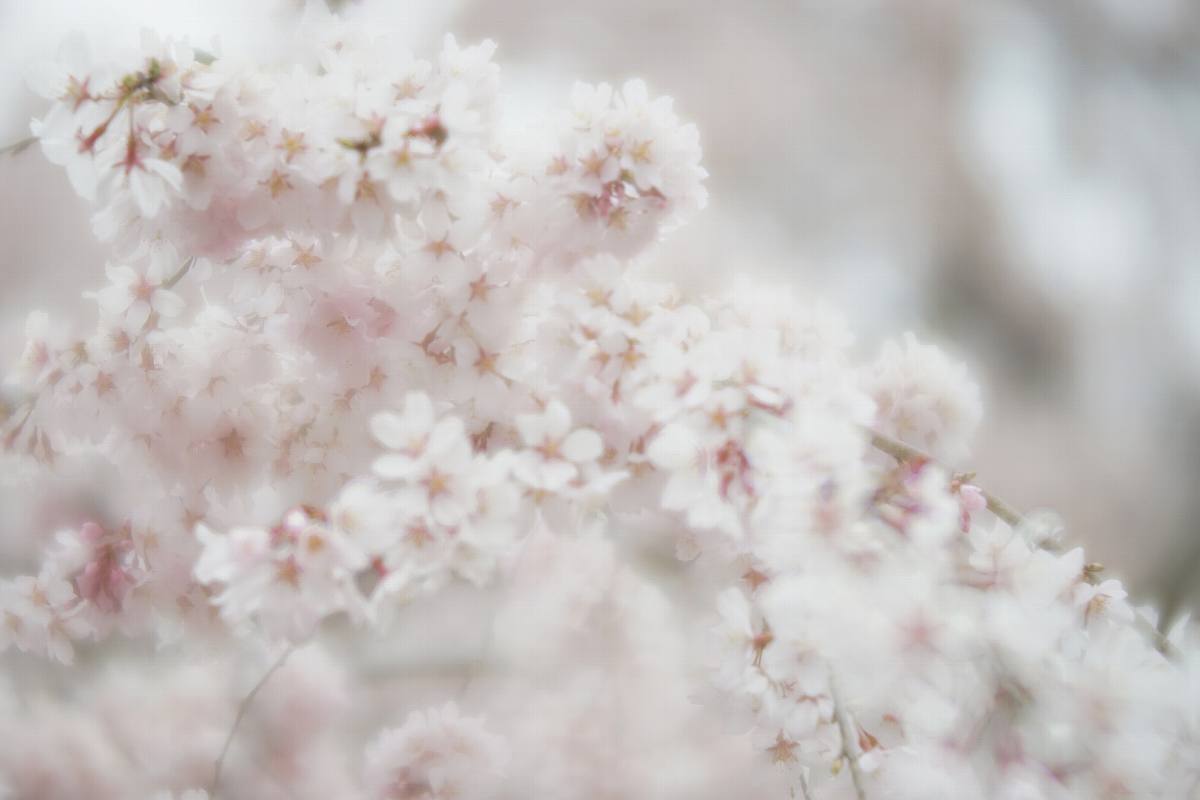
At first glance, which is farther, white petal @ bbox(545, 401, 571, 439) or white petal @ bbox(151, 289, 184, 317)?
white petal @ bbox(151, 289, 184, 317)

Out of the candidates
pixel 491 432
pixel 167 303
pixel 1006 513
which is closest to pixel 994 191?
pixel 1006 513

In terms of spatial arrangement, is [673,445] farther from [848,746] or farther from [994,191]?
[994,191]

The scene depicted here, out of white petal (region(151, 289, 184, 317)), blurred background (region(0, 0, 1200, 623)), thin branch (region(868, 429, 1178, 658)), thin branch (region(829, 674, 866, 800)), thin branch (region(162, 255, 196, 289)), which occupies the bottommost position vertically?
thin branch (region(829, 674, 866, 800))

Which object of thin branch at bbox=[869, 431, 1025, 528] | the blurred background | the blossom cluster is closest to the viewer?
the blossom cluster

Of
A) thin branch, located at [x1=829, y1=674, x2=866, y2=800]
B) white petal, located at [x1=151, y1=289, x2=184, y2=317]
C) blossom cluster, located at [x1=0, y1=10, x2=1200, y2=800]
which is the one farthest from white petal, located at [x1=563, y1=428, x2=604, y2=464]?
white petal, located at [x1=151, y1=289, x2=184, y2=317]

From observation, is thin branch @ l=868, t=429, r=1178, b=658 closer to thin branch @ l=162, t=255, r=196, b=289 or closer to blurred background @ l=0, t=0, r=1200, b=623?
thin branch @ l=162, t=255, r=196, b=289

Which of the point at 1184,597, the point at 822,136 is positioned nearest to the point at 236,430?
the point at 822,136

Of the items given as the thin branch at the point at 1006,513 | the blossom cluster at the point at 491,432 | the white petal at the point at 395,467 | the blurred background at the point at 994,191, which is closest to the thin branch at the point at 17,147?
the blossom cluster at the point at 491,432

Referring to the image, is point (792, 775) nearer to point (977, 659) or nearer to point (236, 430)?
point (977, 659)
